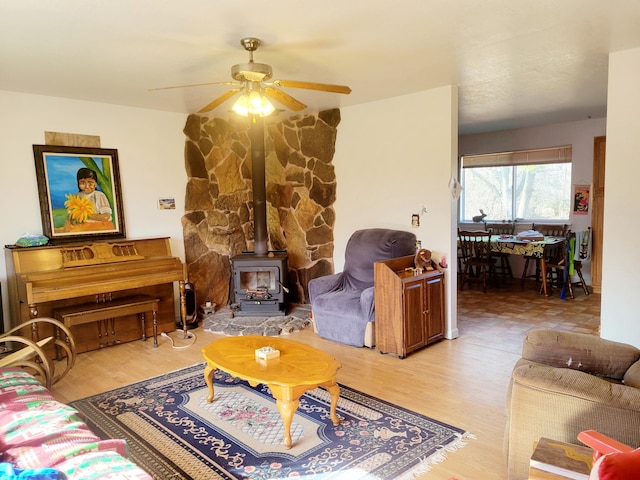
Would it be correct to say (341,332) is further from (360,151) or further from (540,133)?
(540,133)

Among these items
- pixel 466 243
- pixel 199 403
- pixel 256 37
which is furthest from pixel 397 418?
pixel 466 243

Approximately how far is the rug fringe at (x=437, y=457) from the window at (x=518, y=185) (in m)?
5.13

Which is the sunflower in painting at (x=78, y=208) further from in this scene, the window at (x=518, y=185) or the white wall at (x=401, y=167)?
the window at (x=518, y=185)

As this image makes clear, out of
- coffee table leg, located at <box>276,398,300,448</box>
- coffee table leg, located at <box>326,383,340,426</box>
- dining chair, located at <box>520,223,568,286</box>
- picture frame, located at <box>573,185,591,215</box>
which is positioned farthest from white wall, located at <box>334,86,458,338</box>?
picture frame, located at <box>573,185,591,215</box>

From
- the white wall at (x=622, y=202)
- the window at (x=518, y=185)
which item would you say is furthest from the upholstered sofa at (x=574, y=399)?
the window at (x=518, y=185)

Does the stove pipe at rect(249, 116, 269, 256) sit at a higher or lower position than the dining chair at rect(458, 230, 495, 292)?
higher

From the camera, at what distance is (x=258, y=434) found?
2627 millimetres

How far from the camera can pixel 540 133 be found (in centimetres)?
666

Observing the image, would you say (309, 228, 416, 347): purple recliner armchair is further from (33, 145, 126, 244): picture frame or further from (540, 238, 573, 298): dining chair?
(540, 238, 573, 298): dining chair

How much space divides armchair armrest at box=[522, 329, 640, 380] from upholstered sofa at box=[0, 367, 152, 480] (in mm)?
1844

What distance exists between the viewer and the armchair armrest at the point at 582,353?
6.97 feet

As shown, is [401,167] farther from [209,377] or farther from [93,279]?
[93,279]

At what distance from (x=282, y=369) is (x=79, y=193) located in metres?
2.97

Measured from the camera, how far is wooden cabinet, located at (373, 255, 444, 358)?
12.4ft
